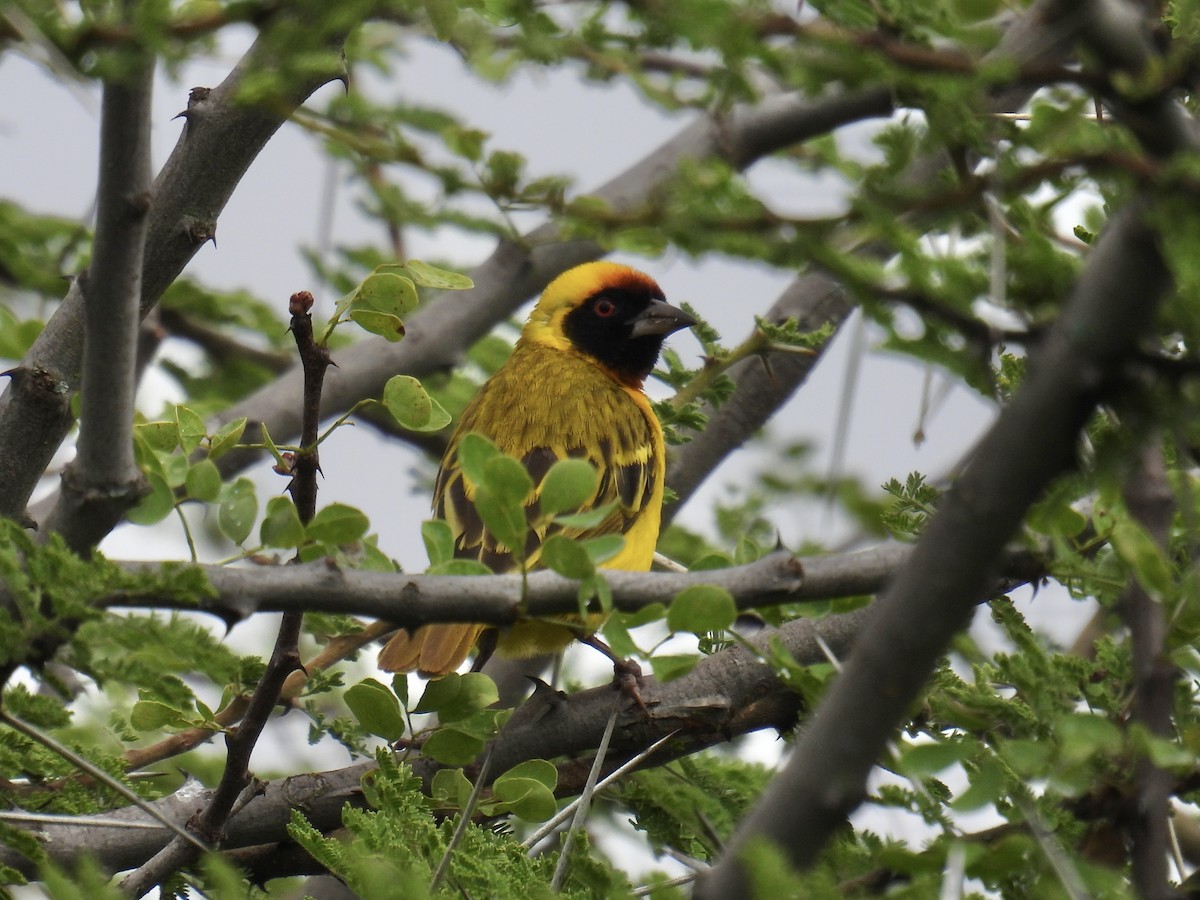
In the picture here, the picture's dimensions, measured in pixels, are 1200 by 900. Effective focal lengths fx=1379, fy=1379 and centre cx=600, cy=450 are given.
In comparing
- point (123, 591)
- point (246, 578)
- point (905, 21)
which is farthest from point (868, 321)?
point (123, 591)

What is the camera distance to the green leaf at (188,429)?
2691 mm

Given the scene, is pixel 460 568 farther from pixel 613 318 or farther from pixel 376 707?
pixel 613 318

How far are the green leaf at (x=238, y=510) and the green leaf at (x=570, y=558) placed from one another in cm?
81

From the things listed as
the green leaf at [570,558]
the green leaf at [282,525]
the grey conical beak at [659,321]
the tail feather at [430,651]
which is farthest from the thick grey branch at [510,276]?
the green leaf at [570,558]

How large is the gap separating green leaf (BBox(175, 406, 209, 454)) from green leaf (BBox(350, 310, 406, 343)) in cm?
43

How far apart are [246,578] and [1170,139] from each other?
127 centimetres

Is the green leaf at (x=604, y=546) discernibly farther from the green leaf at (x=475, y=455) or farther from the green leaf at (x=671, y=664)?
the green leaf at (x=671, y=664)

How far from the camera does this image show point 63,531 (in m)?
2.13

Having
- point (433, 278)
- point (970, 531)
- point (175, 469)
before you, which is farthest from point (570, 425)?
point (970, 531)

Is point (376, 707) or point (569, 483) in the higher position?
point (569, 483)

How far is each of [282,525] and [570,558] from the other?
0.60 metres

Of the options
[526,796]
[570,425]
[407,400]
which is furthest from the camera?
[570,425]

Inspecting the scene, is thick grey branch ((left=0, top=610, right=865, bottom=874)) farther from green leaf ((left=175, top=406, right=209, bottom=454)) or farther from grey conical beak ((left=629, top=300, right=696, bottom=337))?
→ grey conical beak ((left=629, top=300, right=696, bottom=337))

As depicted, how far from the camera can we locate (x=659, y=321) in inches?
230
